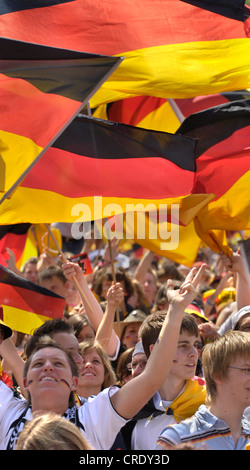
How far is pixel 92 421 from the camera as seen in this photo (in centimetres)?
381

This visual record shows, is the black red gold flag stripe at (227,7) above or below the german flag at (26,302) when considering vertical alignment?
above

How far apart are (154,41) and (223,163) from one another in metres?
1.19

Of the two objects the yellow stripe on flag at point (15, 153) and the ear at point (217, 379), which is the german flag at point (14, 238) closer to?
the yellow stripe on flag at point (15, 153)

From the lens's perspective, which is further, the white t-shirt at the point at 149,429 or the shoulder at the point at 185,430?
the white t-shirt at the point at 149,429

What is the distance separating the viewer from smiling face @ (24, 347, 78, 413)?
3.86 meters

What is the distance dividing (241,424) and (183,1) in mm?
3900

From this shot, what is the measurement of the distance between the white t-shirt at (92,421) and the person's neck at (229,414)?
0.44 meters

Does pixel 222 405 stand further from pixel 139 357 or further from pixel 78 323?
pixel 78 323

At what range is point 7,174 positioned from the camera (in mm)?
5117

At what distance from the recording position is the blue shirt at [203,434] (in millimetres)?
3617

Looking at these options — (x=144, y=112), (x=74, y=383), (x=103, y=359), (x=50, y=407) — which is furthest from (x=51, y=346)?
(x=144, y=112)

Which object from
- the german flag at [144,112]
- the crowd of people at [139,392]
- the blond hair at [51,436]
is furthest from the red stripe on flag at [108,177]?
the blond hair at [51,436]
